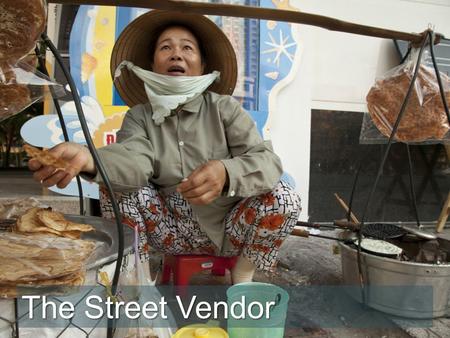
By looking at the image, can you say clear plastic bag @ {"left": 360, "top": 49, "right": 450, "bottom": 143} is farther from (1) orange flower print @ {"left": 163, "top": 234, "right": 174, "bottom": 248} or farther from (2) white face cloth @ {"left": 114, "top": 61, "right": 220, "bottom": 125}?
(1) orange flower print @ {"left": 163, "top": 234, "right": 174, "bottom": 248}

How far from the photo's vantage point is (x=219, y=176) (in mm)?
1094

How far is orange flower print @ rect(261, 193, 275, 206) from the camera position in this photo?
4.40 ft

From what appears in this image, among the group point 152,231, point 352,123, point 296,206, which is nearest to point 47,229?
point 152,231

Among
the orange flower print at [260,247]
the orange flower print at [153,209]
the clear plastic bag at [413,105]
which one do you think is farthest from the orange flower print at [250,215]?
the clear plastic bag at [413,105]

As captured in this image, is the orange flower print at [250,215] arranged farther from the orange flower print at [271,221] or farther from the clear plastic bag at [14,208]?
the clear plastic bag at [14,208]

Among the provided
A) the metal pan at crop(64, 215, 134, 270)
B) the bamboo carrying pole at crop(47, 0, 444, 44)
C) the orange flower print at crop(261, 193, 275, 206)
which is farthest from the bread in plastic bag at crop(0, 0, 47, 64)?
the orange flower print at crop(261, 193, 275, 206)

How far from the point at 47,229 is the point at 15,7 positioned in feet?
1.63

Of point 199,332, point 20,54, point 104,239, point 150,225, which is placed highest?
point 20,54

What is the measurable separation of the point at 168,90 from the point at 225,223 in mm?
593

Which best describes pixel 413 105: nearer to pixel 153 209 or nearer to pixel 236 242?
pixel 236 242

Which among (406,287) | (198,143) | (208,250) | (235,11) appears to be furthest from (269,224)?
(235,11)

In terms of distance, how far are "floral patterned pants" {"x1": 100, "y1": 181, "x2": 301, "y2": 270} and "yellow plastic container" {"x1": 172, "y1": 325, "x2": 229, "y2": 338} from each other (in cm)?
45

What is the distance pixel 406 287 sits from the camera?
4.61ft

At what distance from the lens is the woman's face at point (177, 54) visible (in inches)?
59.9
